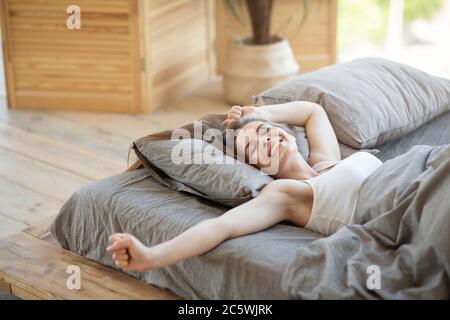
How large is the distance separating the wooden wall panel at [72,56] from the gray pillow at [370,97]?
121 centimetres

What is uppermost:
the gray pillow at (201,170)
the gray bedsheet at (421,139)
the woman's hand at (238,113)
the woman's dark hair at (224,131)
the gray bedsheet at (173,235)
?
the woman's hand at (238,113)

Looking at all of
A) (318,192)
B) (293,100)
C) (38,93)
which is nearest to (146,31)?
(38,93)

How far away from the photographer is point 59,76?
3695mm

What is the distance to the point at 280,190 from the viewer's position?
2043 millimetres

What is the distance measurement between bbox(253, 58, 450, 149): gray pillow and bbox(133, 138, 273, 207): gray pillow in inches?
16.4

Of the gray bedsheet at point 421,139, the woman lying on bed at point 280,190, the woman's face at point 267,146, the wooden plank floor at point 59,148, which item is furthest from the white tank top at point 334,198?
the wooden plank floor at point 59,148

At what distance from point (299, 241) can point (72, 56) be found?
6.64ft

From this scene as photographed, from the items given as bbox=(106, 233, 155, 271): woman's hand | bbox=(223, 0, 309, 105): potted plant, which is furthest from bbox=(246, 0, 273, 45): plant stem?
bbox=(106, 233, 155, 271): woman's hand

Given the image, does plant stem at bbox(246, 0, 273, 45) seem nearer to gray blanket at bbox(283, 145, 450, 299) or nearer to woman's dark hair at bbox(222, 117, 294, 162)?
woman's dark hair at bbox(222, 117, 294, 162)

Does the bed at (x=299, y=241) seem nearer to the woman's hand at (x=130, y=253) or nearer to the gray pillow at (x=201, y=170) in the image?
the gray pillow at (x=201, y=170)

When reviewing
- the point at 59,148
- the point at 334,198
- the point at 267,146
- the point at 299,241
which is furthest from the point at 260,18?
the point at 299,241

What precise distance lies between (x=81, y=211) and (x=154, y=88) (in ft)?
5.18

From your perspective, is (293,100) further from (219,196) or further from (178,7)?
(178,7)

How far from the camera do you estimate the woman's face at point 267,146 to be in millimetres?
2172
